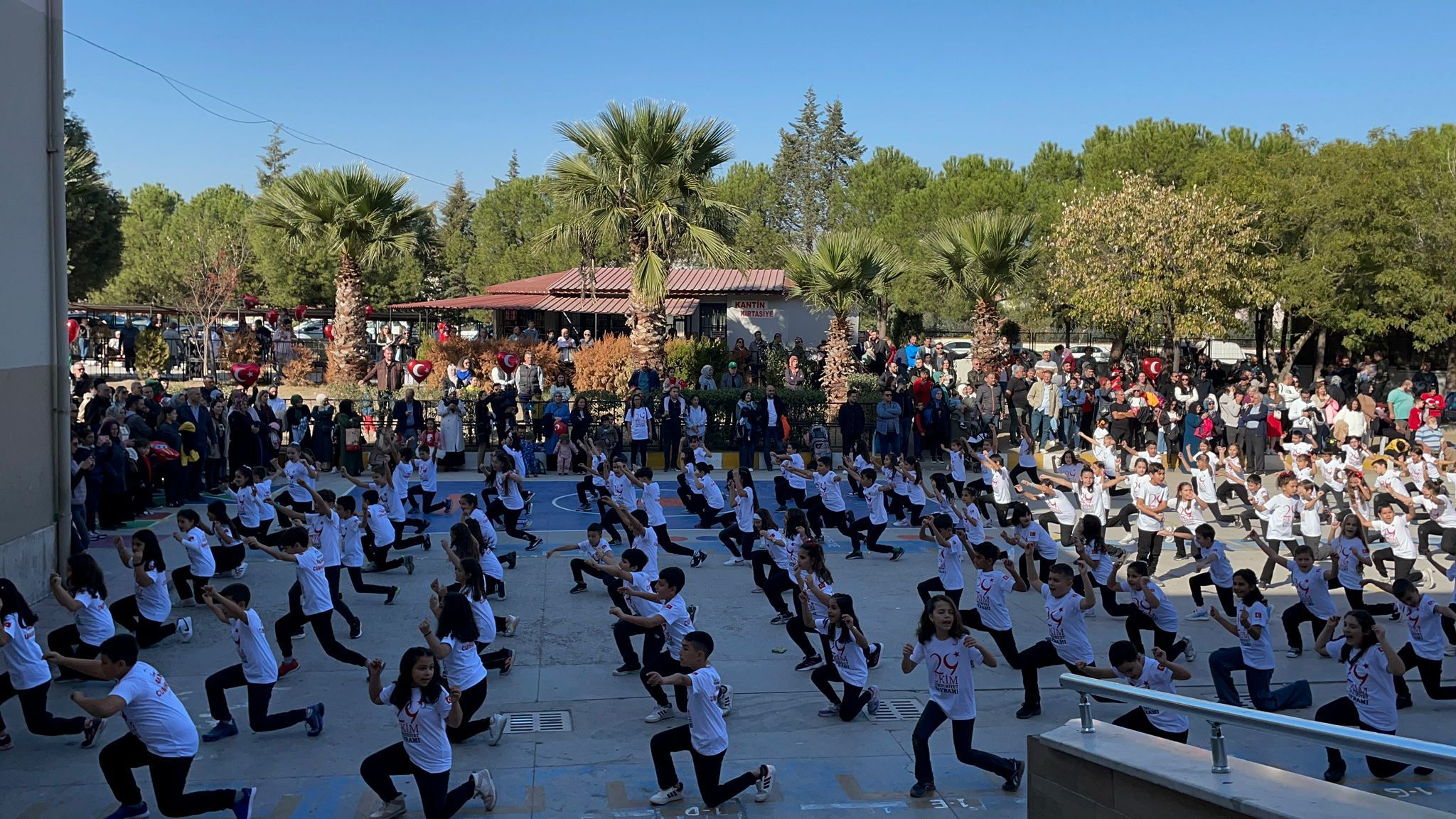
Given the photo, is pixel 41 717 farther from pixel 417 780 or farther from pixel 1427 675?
pixel 1427 675

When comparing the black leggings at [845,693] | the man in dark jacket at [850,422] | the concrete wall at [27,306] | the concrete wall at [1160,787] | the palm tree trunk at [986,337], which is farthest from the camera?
the palm tree trunk at [986,337]

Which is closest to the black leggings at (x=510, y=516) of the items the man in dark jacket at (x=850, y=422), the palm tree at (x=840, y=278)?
the man in dark jacket at (x=850, y=422)

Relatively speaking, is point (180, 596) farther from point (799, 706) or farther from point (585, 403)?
point (585, 403)

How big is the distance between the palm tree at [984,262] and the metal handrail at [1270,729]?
19.9 meters

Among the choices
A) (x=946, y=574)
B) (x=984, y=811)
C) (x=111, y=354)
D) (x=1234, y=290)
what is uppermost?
(x=1234, y=290)

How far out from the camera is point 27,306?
13094 mm

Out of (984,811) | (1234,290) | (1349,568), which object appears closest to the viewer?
(984,811)

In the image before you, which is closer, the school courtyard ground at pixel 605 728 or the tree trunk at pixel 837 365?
the school courtyard ground at pixel 605 728

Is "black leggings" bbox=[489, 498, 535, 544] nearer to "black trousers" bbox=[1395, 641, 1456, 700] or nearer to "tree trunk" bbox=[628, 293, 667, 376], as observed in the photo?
"black trousers" bbox=[1395, 641, 1456, 700]

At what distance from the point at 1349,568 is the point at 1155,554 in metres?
2.82

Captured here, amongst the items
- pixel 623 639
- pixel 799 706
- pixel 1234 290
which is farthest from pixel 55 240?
pixel 1234 290

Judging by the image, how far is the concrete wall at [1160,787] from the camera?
509 centimetres

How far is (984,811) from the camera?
26.0 ft

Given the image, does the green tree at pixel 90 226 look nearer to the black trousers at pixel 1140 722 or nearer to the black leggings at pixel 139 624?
the black leggings at pixel 139 624
